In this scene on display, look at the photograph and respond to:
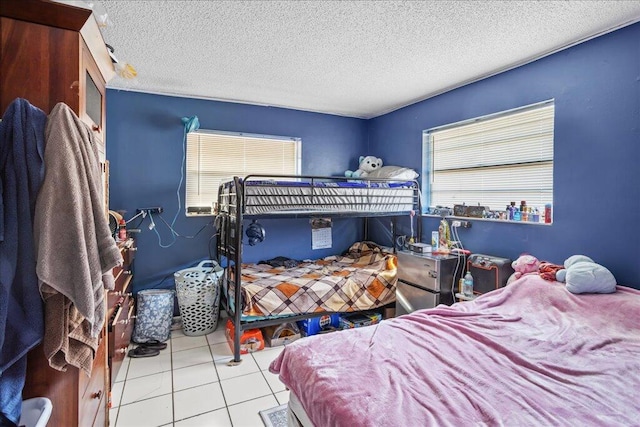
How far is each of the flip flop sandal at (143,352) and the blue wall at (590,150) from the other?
305cm

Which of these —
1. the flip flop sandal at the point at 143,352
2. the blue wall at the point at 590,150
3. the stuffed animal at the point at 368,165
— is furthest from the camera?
the stuffed animal at the point at 368,165

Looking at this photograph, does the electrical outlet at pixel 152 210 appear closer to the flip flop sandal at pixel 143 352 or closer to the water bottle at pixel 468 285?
the flip flop sandal at pixel 143 352

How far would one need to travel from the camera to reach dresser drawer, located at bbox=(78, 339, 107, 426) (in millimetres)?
1244

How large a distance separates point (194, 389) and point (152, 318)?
1.01 meters

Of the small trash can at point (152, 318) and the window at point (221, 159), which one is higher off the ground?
the window at point (221, 159)

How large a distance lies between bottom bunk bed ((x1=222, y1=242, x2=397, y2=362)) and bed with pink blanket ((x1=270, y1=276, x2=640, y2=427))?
1.22 meters

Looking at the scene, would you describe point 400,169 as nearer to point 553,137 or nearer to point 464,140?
point 464,140

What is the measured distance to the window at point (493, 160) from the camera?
2664mm

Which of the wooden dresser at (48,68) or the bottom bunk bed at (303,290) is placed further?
the bottom bunk bed at (303,290)

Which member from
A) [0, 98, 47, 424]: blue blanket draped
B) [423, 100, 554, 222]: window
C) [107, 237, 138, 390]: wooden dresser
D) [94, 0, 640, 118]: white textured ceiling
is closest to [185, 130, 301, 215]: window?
[94, 0, 640, 118]: white textured ceiling

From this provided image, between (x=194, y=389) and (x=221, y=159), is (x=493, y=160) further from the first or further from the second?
(x=194, y=389)

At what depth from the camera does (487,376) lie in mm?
1349

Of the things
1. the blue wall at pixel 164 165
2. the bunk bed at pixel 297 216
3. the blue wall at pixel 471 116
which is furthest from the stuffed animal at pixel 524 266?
the blue wall at pixel 164 165

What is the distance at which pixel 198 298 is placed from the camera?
316cm
